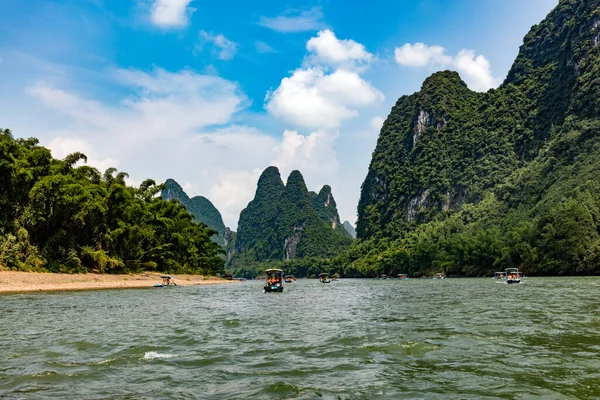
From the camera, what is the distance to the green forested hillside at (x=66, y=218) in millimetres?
46312

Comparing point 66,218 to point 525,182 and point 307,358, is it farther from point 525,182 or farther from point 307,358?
point 525,182

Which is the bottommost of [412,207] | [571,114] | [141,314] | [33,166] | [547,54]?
[141,314]

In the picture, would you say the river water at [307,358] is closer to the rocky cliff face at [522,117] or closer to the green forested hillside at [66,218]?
the green forested hillside at [66,218]

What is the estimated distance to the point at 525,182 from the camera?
417ft

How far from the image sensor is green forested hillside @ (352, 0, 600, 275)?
84438 millimetres

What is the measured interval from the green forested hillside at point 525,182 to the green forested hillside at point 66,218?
233ft

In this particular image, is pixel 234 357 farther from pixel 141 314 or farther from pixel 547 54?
pixel 547 54

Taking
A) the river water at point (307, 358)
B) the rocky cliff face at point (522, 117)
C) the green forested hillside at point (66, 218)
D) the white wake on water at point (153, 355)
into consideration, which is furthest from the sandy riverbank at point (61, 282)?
the rocky cliff face at point (522, 117)

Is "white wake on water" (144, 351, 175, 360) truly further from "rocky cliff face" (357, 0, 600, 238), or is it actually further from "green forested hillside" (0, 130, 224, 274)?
"rocky cliff face" (357, 0, 600, 238)

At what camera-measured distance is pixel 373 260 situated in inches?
6235

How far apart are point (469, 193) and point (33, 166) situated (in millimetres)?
150173

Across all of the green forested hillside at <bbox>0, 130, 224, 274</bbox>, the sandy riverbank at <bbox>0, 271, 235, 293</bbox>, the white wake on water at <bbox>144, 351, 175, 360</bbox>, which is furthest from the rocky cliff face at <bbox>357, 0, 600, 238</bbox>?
the white wake on water at <bbox>144, 351, 175, 360</bbox>

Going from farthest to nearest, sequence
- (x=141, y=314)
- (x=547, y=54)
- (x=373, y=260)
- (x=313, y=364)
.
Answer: (x=547, y=54) < (x=373, y=260) < (x=141, y=314) < (x=313, y=364)

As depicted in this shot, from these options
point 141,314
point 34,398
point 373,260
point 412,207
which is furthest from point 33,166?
point 412,207
